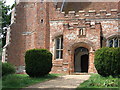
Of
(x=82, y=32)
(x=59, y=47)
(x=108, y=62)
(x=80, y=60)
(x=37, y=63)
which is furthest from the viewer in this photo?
(x=80, y=60)

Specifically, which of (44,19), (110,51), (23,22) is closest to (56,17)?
(44,19)

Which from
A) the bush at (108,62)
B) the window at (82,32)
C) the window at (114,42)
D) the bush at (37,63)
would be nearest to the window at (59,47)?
the window at (82,32)

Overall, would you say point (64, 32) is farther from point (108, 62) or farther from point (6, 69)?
point (6, 69)

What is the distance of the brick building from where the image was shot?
1761 centimetres

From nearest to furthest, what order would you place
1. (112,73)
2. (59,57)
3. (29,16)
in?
(112,73), (59,57), (29,16)

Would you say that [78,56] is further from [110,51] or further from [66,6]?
[110,51]

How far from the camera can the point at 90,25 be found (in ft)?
58.1

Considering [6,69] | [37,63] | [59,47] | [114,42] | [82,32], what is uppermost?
[82,32]

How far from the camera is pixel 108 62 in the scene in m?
12.4

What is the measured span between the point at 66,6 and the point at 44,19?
3.86m

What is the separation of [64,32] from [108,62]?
6.58 metres

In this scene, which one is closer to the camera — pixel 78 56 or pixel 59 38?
pixel 59 38

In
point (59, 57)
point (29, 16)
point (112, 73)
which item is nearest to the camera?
point (112, 73)

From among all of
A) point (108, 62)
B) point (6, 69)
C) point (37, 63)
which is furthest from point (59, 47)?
point (108, 62)
